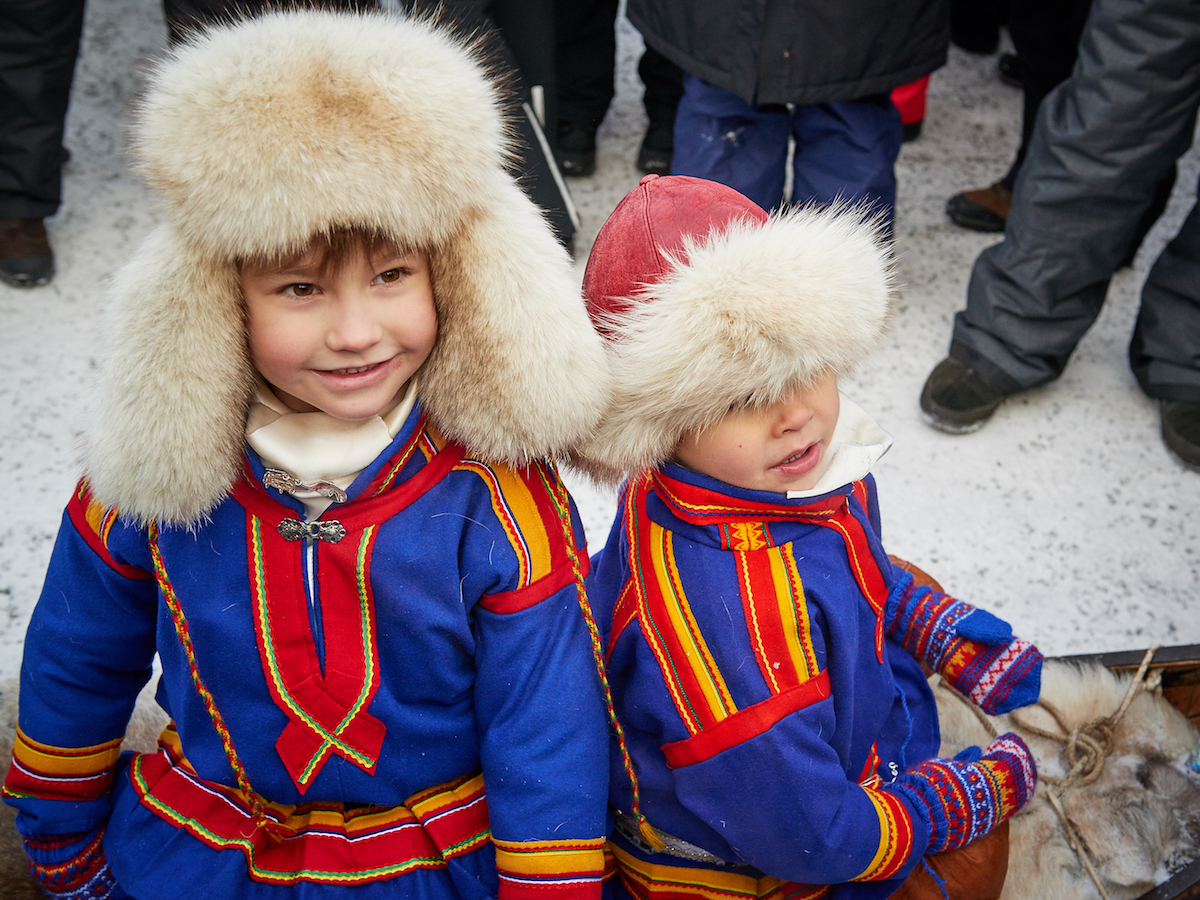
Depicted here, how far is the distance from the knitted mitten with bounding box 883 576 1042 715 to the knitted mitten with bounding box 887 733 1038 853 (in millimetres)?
78

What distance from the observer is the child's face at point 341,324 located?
2.88ft

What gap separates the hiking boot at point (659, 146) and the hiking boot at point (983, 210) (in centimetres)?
87

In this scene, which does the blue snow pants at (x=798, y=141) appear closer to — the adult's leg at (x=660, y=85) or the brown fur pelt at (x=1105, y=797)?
the adult's leg at (x=660, y=85)

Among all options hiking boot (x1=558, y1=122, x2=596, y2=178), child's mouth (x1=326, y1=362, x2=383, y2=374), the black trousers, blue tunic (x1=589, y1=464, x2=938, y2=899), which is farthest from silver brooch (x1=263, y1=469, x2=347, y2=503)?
the black trousers

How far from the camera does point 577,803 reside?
3.29 ft

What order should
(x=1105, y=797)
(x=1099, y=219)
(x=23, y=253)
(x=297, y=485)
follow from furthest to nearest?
(x=23, y=253)
(x=1099, y=219)
(x=1105, y=797)
(x=297, y=485)

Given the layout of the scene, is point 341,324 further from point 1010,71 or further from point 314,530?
point 1010,71

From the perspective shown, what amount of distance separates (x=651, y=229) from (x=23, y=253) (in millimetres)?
2164

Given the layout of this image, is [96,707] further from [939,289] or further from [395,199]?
[939,289]

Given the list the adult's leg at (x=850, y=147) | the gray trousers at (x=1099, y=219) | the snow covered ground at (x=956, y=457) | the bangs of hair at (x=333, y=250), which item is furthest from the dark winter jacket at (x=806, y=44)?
the bangs of hair at (x=333, y=250)

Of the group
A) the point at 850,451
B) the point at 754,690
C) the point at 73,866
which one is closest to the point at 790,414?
the point at 850,451

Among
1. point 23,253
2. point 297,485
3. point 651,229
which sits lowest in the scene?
point 23,253

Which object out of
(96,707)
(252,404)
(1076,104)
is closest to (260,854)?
(96,707)

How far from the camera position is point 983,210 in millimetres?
2910
